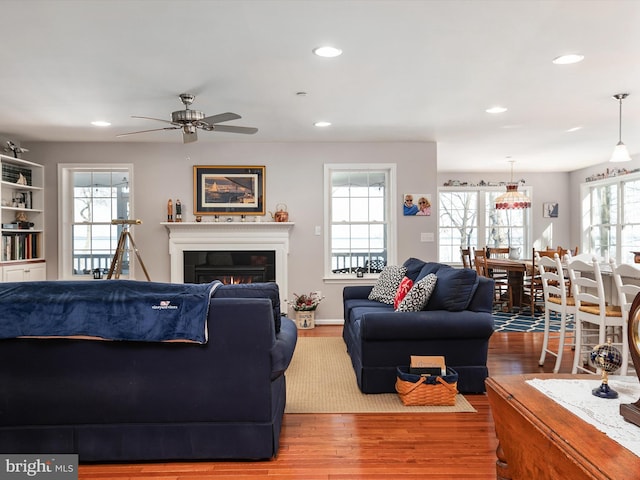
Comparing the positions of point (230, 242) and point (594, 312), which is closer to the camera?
point (594, 312)

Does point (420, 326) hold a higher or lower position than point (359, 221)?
lower

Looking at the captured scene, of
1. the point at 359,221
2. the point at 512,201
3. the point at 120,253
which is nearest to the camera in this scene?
the point at 120,253

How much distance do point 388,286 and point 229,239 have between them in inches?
101

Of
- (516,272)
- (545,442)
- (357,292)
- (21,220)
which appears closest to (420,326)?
(357,292)

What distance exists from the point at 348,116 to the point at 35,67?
292cm

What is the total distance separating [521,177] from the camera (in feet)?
32.6

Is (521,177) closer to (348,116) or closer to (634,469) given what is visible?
(348,116)

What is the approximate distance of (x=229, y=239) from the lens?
657 centimetres

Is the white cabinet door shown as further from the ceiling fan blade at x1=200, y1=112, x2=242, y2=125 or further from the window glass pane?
the window glass pane

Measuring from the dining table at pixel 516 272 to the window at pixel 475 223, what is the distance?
181 cm

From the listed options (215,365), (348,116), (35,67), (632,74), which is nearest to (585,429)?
(215,365)

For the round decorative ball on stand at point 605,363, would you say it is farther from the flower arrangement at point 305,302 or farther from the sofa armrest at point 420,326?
the flower arrangement at point 305,302

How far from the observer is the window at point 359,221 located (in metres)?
6.91

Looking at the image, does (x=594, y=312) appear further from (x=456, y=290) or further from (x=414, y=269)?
(x=414, y=269)
